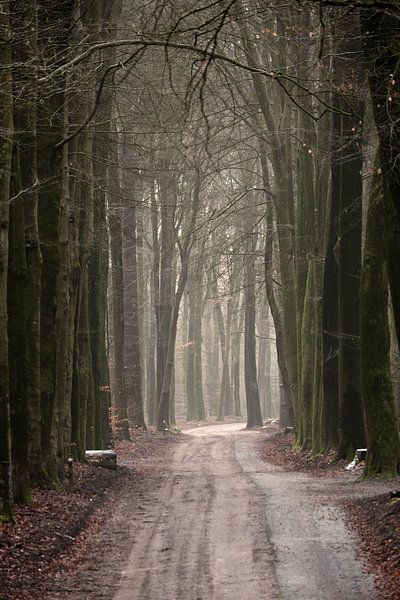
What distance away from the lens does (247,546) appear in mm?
11000

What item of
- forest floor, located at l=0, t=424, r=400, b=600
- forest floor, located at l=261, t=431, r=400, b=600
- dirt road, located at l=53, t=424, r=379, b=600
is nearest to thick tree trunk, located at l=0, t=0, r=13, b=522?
forest floor, located at l=0, t=424, r=400, b=600

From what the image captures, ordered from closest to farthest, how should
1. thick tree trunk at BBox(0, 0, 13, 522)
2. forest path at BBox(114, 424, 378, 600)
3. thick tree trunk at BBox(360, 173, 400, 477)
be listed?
forest path at BBox(114, 424, 378, 600) < thick tree trunk at BBox(0, 0, 13, 522) < thick tree trunk at BBox(360, 173, 400, 477)

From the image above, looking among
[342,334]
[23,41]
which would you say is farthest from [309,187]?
[23,41]

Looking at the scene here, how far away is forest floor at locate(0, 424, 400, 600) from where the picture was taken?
9.21 m

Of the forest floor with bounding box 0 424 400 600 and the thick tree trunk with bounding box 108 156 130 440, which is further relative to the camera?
the thick tree trunk with bounding box 108 156 130 440

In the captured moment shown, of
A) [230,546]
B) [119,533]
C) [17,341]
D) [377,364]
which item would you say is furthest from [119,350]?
[230,546]

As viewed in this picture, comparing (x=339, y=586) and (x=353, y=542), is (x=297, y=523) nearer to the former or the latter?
(x=353, y=542)

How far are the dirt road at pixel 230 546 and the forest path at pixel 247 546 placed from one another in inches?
0.4

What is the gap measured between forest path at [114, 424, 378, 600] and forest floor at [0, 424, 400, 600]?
44mm

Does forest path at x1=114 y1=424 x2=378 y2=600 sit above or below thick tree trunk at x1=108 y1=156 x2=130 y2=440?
below

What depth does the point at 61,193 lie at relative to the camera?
15.8m

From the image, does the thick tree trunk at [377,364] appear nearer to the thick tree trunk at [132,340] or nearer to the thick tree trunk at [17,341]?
the thick tree trunk at [17,341]

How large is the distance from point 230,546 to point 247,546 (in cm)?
21

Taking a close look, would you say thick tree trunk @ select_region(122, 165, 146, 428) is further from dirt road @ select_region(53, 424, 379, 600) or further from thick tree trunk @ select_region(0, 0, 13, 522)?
thick tree trunk @ select_region(0, 0, 13, 522)
